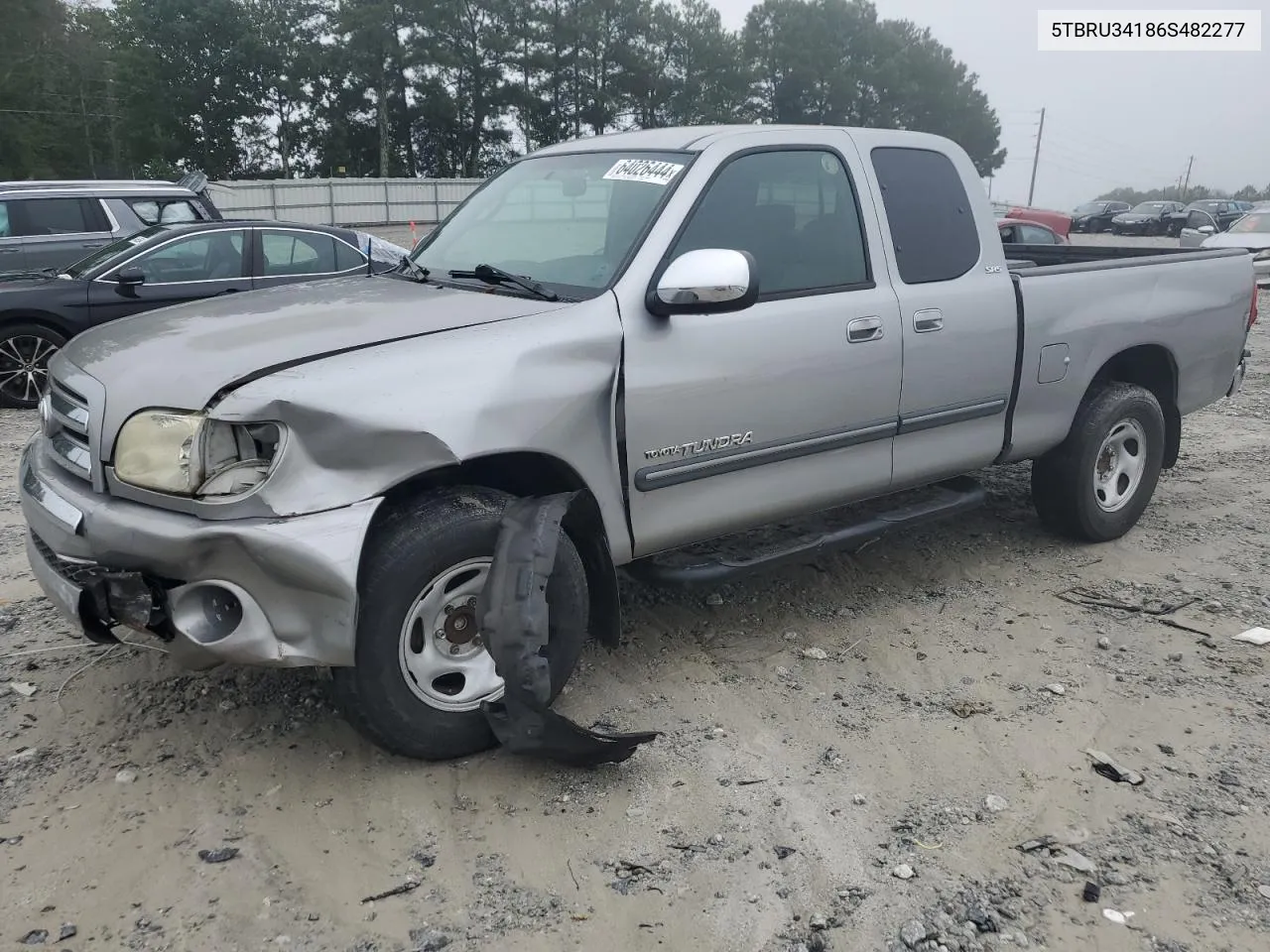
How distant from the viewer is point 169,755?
10.8ft

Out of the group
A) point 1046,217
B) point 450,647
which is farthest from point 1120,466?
point 1046,217

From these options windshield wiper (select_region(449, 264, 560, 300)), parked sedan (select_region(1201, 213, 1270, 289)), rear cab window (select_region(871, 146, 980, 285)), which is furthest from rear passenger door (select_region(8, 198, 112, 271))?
parked sedan (select_region(1201, 213, 1270, 289))

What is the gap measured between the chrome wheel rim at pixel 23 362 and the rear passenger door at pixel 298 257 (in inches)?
70.0

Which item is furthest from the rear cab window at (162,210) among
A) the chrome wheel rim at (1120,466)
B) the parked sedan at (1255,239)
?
the parked sedan at (1255,239)

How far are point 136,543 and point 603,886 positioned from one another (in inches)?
60.4

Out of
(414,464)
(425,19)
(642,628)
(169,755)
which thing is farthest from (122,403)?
(425,19)

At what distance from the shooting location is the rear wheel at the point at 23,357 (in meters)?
8.57

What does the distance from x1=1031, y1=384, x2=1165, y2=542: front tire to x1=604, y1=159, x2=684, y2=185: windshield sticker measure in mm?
2496

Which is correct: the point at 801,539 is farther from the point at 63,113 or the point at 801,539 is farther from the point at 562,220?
the point at 63,113

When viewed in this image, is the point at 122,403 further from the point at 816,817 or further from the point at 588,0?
the point at 588,0

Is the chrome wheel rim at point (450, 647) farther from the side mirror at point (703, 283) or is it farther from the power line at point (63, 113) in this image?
the power line at point (63, 113)

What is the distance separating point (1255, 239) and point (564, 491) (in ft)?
59.7

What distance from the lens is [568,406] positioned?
3.25 m

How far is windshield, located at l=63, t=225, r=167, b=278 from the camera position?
8.88m
